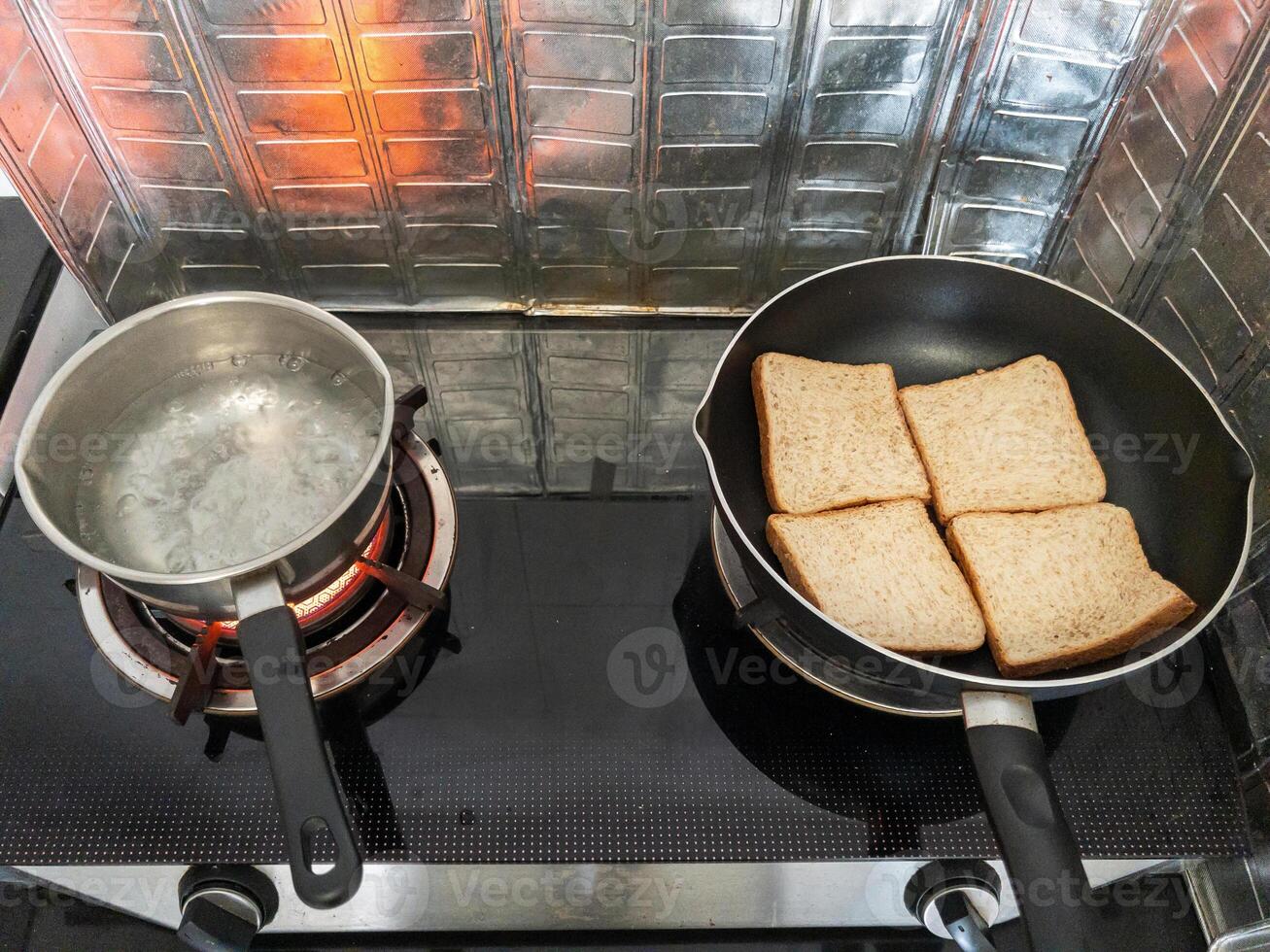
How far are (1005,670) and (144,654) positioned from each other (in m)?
1.02

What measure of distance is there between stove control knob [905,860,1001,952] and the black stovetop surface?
2cm

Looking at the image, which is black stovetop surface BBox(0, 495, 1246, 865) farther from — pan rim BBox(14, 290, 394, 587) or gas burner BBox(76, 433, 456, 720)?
pan rim BBox(14, 290, 394, 587)

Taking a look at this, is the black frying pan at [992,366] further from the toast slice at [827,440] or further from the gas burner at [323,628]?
the gas burner at [323,628]

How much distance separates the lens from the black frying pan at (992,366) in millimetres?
946

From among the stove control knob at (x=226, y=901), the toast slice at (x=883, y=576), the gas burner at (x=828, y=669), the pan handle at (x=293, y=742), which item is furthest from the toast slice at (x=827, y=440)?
the stove control knob at (x=226, y=901)

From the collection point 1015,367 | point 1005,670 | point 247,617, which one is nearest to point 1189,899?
point 1005,670

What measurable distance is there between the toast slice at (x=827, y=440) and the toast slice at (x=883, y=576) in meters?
0.03

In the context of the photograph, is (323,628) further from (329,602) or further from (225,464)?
(225,464)

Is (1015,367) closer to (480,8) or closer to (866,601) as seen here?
(866,601)

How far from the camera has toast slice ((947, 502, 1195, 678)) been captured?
1132 mm

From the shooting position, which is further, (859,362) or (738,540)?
(859,362)

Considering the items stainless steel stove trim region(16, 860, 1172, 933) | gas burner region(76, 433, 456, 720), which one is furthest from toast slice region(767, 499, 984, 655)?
gas burner region(76, 433, 456, 720)

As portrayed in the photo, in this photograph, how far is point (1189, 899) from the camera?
3.70 ft

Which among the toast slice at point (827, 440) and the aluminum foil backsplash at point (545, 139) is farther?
the toast slice at point (827, 440)
